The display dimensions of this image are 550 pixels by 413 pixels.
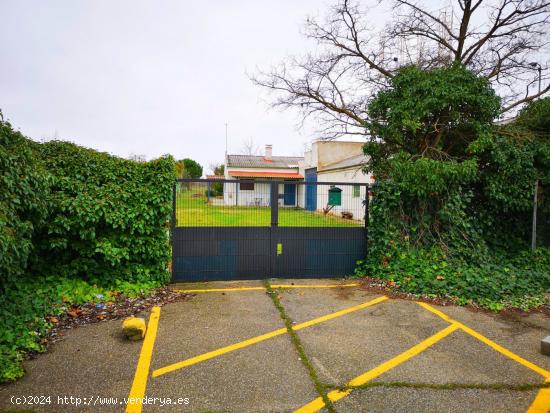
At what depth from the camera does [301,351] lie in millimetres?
3984

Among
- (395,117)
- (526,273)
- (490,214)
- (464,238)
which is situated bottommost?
(526,273)

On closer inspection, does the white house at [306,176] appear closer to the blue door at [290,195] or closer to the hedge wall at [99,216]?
the blue door at [290,195]

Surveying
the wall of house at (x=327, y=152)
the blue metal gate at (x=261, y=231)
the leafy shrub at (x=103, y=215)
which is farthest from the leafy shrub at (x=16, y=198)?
the wall of house at (x=327, y=152)

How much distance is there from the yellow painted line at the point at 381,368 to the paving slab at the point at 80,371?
5.67 feet

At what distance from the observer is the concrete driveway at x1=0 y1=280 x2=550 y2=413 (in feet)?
A: 9.85

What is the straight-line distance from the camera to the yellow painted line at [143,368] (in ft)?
9.63

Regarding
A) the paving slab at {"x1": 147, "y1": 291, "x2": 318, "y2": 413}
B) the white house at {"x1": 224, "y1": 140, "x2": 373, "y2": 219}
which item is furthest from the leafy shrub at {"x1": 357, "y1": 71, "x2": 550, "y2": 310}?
the paving slab at {"x1": 147, "y1": 291, "x2": 318, "y2": 413}

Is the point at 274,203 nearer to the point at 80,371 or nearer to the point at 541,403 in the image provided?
the point at 80,371

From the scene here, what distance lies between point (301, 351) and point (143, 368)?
6.02 ft

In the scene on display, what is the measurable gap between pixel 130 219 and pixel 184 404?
370 centimetres

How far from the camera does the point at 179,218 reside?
6.54 m

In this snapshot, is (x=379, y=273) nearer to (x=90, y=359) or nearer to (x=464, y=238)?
(x=464, y=238)

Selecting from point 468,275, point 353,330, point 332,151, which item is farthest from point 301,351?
point 332,151

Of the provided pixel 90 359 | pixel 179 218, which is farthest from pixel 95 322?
pixel 179 218
